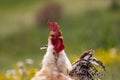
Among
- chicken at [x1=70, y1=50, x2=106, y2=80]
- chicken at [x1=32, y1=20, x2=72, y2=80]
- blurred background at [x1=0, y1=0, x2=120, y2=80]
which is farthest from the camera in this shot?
blurred background at [x1=0, y1=0, x2=120, y2=80]

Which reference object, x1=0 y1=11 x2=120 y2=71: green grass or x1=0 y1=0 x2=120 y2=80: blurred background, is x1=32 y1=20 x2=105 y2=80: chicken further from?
x1=0 y1=11 x2=120 y2=71: green grass

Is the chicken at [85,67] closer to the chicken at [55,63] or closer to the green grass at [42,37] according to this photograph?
the chicken at [55,63]

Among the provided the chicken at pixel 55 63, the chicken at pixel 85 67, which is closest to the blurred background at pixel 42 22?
the chicken at pixel 85 67

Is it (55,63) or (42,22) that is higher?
(42,22)

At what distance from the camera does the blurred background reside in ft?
63.6

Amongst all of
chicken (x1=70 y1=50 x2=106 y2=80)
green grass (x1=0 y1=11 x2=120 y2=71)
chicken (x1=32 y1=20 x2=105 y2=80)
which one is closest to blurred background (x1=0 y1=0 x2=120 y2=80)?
green grass (x1=0 y1=11 x2=120 y2=71)

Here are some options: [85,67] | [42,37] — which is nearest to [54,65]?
[85,67]

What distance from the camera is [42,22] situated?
25.8 metres

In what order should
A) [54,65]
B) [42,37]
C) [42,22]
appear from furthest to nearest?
1. [42,22]
2. [42,37]
3. [54,65]

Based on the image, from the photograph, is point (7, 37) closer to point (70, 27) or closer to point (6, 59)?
point (70, 27)

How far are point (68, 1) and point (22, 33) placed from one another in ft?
20.7

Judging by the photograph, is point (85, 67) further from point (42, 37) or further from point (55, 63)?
point (42, 37)

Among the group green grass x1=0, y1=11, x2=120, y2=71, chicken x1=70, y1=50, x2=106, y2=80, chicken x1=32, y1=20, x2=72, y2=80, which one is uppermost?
green grass x1=0, y1=11, x2=120, y2=71

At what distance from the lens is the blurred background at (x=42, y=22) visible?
1938cm
